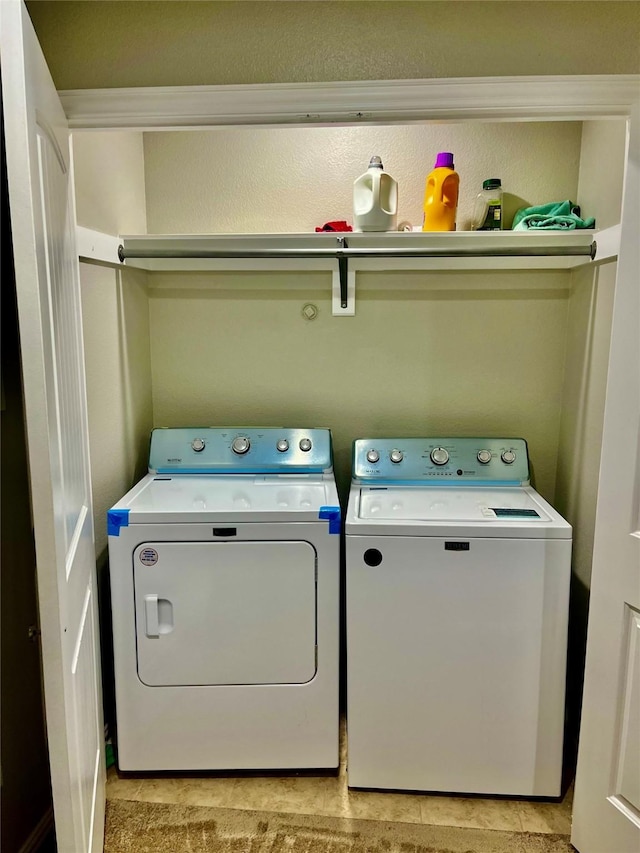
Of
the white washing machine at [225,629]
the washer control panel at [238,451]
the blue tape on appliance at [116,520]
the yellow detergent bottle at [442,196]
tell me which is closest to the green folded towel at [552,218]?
the yellow detergent bottle at [442,196]

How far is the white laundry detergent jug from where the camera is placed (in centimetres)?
205

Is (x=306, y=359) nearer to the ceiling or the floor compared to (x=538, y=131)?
nearer to the floor

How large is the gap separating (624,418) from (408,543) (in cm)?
69

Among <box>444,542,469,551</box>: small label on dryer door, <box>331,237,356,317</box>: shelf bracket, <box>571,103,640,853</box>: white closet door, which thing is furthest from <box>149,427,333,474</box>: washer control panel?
<box>571,103,640,853</box>: white closet door

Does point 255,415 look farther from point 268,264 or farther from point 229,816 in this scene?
point 229,816

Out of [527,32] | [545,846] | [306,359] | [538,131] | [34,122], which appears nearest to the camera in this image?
[34,122]

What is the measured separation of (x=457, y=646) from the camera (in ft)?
6.00

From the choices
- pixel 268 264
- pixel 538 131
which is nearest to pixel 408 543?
pixel 268 264

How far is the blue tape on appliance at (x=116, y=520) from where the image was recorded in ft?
5.99

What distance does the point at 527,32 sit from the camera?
1.46 m

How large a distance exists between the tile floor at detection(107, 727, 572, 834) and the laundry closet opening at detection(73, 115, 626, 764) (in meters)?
0.46

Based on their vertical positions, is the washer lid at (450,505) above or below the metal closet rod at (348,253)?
below

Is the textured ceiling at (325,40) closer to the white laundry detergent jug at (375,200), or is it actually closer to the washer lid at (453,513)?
the white laundry detergent jug at (375,200)

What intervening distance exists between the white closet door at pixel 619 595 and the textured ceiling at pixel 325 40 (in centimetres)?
24
